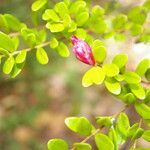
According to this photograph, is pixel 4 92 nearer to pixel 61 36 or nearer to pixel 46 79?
pixel 46 79

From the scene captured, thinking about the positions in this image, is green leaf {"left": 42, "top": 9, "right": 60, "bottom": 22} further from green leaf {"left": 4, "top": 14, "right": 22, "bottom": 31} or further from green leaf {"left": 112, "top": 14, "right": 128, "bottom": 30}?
green leaf {"left": 112, "top": 14, "right": 128, "bottom": 30}

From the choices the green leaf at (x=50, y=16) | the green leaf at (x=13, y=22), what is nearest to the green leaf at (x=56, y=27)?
the green leaf at (x=50, y=16)

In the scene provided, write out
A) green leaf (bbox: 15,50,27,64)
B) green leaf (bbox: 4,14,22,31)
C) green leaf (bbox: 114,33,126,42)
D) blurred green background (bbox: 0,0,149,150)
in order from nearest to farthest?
green leaf (bbox: 15,50,27,64) → green leaf (bbox: 4,14,22,31) → green leaf (bbox: 114,33,126,42) → blurred green background (bbox: 0,0,149,150)

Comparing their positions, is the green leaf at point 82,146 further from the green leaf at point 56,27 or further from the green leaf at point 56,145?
the green leaf at point 56,27

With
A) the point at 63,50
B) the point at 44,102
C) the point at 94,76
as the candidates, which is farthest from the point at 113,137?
the point at 44,102

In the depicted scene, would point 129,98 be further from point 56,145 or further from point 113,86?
point 56,145

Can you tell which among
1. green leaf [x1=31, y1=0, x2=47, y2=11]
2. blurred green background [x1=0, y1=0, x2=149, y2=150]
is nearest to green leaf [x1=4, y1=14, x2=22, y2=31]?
green leaf [x1=31, y1=0, x2=47, y2=11]
